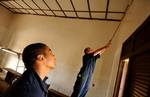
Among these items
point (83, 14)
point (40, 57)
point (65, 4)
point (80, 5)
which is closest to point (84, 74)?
point (40, 57)

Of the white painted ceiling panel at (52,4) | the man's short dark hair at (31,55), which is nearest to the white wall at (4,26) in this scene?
the white painted ceiling panel at (52,4)

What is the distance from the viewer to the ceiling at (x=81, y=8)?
433 centimetres

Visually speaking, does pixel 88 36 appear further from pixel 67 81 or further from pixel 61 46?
pixel 67 81

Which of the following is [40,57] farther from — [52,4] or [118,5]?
[52,4]

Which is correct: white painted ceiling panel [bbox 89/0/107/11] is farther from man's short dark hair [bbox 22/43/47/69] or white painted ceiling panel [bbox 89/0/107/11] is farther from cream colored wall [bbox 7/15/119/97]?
man's short dark hair [bbox 22/43/47/69]

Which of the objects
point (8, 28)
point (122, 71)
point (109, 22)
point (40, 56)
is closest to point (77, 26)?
point (109, 22)

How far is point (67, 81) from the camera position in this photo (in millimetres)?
5531

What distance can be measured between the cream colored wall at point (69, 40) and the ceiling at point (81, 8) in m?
0.24

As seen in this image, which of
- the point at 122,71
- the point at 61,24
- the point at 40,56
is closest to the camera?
the point at 40,56

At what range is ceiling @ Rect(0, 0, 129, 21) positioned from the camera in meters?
4.33

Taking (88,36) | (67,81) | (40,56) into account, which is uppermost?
(88,36)

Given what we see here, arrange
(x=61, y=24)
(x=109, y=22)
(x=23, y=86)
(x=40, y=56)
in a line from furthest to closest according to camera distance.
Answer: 1. (x=61, y=24)
2. (x=109, y=22)
3. (x=40, y=56)
4. (x=23, y=86)

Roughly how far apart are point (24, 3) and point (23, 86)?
207 inches

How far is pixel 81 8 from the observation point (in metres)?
4.90
